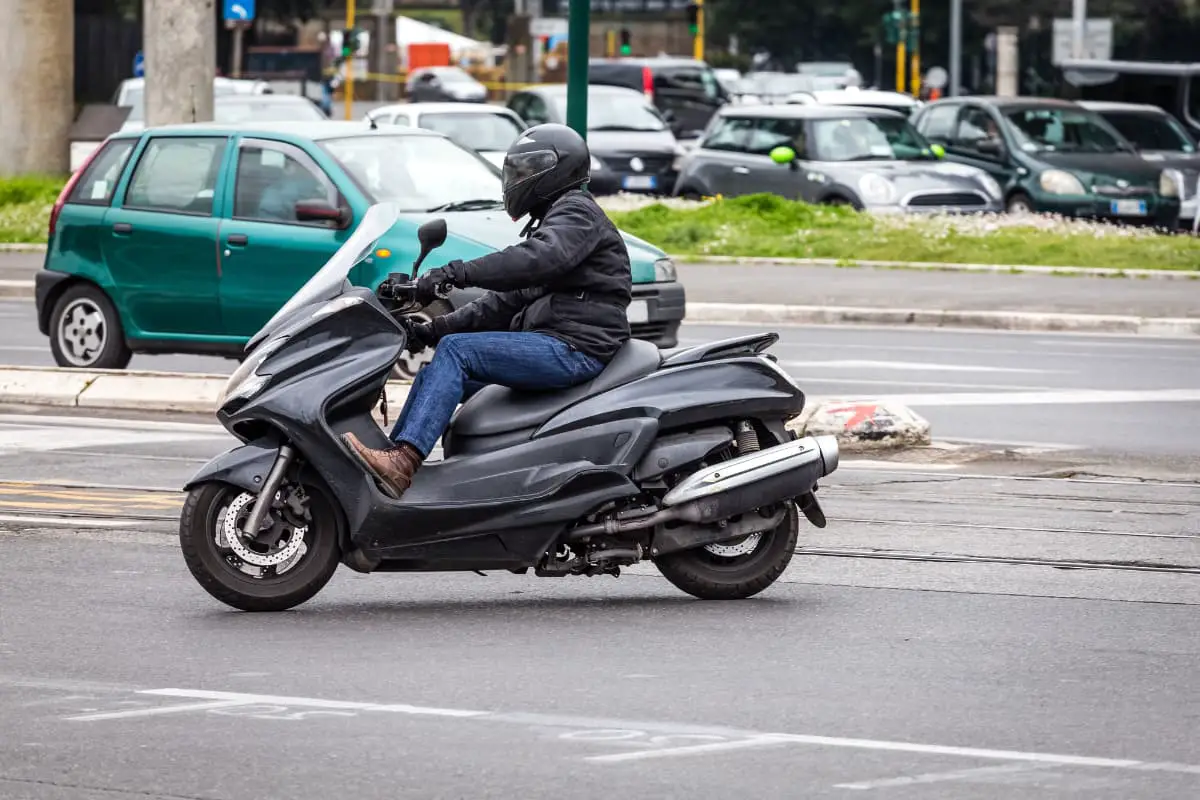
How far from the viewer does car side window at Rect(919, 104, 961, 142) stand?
28.3m

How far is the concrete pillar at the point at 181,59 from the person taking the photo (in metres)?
22.6

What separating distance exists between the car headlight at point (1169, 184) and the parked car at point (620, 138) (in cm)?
716

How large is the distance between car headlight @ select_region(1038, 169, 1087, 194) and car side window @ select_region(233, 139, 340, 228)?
14.4 metres

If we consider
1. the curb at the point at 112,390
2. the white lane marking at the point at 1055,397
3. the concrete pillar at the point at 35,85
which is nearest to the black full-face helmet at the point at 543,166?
the curb at the point at 112,390

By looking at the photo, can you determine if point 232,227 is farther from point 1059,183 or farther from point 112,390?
point 1059,183

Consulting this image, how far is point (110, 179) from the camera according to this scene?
14.6 meters

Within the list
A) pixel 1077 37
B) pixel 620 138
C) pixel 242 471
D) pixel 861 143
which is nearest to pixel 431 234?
pixel 242 471

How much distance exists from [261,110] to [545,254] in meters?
20.8

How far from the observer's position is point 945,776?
5.26 metres

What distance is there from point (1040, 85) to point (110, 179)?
128ft

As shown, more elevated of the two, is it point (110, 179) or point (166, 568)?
point (110, 179)

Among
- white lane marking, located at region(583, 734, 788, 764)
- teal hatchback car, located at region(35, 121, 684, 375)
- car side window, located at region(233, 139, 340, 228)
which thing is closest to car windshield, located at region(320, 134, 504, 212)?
teal hatchback car, located at region(35, 121, 684, 375)

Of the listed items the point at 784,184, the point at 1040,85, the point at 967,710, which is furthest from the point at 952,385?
the point at 1040,85

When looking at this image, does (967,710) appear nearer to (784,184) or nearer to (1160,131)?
(784,184)
